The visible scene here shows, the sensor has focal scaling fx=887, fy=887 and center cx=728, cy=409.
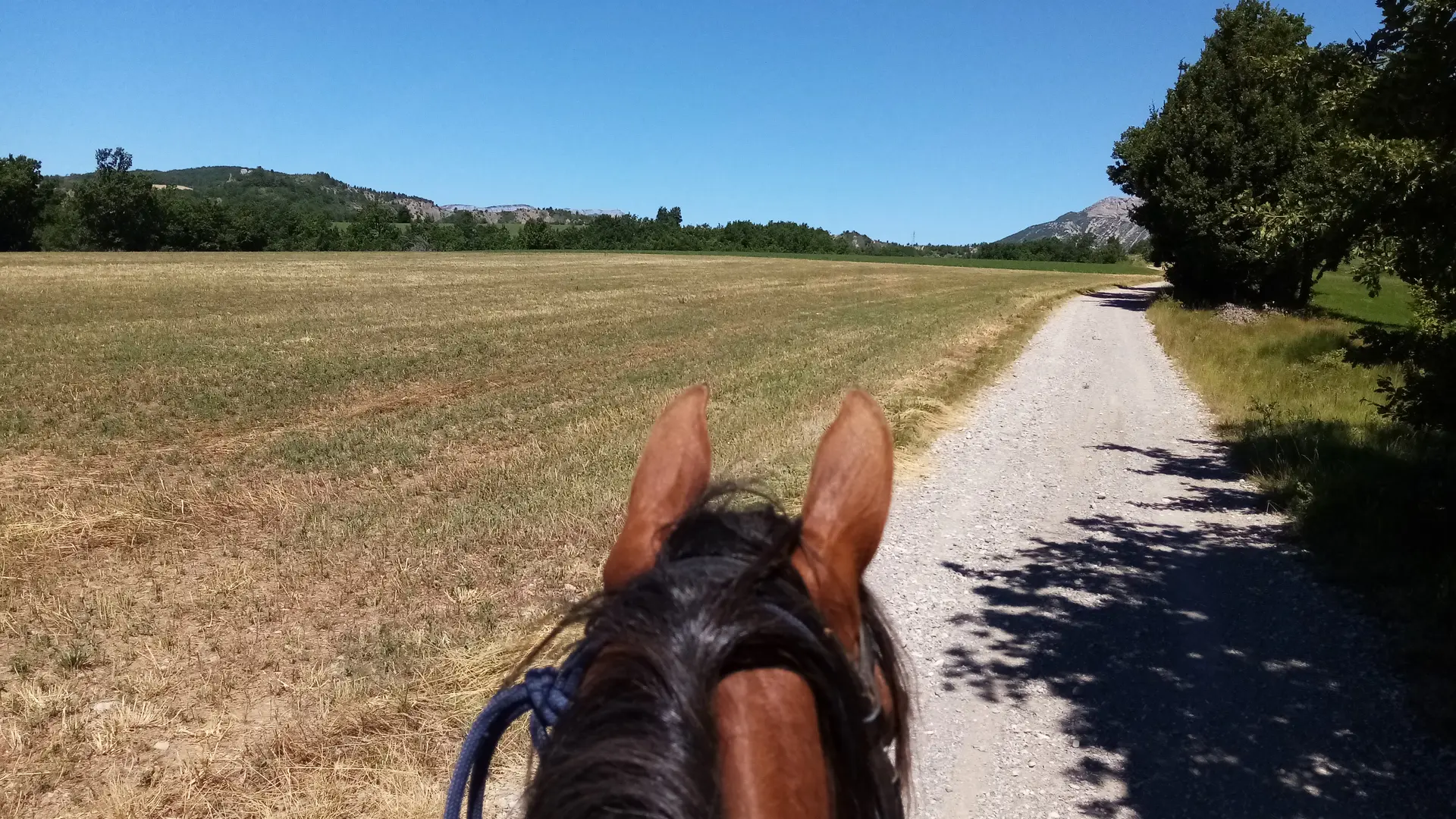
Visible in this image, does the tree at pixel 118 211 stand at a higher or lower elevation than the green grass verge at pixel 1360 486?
higher

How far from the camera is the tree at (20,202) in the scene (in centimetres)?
6581

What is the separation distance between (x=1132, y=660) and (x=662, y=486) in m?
4.30

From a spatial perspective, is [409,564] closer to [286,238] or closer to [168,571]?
[168,571]

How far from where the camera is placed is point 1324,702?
435cm

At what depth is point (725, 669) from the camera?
104 centimetres

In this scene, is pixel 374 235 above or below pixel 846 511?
above

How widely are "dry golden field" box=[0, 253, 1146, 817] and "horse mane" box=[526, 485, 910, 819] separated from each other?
0.61 m

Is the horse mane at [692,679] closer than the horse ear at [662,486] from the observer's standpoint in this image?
Yes

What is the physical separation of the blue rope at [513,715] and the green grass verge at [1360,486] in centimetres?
456

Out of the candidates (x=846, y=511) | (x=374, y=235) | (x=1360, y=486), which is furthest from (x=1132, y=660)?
(x=374, y=235)

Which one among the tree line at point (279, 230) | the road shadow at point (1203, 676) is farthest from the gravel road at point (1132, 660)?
the tree line at point (279, 230)

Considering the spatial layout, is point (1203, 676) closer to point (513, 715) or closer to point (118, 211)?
point (513, 715)

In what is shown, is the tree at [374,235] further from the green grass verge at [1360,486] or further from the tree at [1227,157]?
the green grass verge at [1360,486]

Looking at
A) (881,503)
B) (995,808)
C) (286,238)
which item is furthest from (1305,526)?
(286,238)
